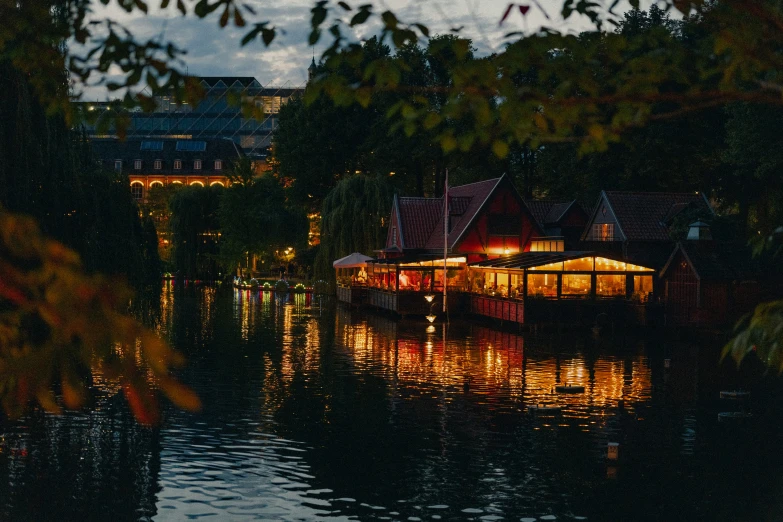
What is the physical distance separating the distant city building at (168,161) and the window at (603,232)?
89.2m

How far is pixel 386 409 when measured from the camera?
24.5 meters

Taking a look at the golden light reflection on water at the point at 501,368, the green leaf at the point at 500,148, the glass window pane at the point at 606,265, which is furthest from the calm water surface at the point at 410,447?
the glass window pane at the point at 606,265

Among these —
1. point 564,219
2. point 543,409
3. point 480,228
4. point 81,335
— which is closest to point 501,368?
point 543,409

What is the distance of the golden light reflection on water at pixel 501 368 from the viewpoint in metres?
26.3

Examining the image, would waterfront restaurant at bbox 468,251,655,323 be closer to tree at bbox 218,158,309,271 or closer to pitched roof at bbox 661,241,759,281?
pitched roof at bbox 661,241,759,281

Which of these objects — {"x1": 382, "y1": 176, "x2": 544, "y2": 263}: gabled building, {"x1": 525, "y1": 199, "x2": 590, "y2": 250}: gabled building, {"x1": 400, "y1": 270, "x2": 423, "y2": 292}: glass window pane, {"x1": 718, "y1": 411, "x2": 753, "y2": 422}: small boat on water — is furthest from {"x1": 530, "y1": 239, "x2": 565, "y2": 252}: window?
{"x1": 718, "y1": 411, "x2": 753, "y2": 422}: small boat on water

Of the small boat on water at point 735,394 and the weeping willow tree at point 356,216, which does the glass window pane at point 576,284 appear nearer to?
the small boat on water at point 735,394

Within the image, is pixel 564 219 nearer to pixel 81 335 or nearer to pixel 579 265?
pixel 579 265

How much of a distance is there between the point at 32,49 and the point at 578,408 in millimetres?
19947

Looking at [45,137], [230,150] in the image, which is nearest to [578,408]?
[45,137]

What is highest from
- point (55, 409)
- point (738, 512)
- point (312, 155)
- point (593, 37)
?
point (312, 155)

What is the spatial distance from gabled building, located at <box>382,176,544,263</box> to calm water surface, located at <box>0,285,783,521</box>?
2923cm

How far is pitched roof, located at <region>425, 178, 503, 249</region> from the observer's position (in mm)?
64062

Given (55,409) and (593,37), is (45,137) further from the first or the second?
(55,409)
